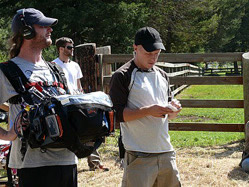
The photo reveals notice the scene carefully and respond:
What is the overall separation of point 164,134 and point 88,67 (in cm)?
463

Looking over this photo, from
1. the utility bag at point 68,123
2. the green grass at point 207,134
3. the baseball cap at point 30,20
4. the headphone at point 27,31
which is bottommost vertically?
the green grass at point 207,134

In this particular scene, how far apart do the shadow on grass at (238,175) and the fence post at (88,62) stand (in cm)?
309

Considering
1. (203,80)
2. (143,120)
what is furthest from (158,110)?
(203,80)

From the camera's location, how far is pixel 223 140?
28.2 feet

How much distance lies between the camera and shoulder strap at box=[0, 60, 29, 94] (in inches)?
106

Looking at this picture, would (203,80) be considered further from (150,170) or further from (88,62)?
(150,170)

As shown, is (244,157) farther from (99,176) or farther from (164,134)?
(164,134)

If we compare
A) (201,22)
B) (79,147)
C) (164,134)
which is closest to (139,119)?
(164,134)

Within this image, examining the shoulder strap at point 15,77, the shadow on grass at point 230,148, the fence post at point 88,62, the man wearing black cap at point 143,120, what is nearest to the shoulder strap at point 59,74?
the shoulder strap at point 15,77

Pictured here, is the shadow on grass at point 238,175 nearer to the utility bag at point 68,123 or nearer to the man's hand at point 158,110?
the man's hand at point 158,110

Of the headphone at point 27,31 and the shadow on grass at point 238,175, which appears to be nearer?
the headphone at point 27,31

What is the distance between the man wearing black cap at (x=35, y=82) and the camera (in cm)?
274

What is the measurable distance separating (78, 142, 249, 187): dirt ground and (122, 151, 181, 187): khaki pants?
2232 mm

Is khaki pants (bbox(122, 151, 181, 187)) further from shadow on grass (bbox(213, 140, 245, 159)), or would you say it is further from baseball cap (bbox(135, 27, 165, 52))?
shadow on grass (bbox(213, 140, 245, 159))
